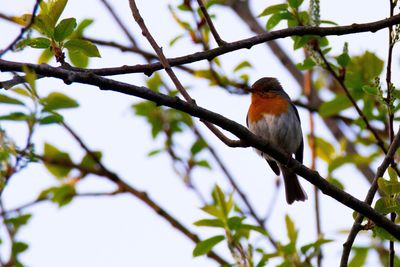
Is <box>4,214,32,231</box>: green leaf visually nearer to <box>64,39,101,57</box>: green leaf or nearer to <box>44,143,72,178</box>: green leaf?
<box>44,143,72,178</box>: green leaf

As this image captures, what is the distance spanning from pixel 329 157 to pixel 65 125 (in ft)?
8.85

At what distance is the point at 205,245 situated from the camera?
15.6ft

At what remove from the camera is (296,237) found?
5535 mm

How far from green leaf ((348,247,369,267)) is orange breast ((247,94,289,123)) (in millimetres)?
1776

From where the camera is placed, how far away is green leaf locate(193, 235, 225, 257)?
4734 millimetres

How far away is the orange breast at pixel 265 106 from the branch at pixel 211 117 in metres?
3.14

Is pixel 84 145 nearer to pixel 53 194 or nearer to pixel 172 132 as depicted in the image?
pixel 53 194

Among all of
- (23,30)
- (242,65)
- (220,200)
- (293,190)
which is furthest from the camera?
(293,190)

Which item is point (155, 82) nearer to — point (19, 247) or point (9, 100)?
point (19, 247)

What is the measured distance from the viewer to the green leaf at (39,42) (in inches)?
147

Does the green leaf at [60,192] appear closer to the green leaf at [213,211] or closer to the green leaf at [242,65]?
the green leaf at [213,211]

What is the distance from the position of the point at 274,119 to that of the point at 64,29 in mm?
3566

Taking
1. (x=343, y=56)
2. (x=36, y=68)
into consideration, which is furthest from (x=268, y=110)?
(x=36, y=68)

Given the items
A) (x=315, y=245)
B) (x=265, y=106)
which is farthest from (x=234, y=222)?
(x=265, y=106)
